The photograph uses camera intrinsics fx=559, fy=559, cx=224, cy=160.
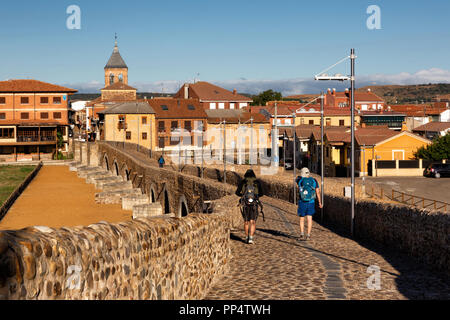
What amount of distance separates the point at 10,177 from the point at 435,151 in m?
51.9

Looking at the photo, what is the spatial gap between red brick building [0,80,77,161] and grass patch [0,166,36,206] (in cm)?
577

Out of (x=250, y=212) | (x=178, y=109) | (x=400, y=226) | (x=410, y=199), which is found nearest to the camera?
(x=400, y=226)

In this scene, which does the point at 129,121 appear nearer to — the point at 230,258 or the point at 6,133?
the point at 6,133

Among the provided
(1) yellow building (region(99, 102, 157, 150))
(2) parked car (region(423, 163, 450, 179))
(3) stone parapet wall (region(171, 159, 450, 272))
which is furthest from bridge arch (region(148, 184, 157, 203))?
(1) yellow building (region(99, 102, 157, 150))

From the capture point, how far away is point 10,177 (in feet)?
238

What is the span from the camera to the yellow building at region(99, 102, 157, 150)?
92.2 metres

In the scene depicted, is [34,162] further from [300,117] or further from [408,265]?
[408,265]

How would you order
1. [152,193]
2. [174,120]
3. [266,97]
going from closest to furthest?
1. [152,193]
2. [174,120]
3. [266,97]

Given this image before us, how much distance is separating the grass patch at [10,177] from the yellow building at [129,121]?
51.7ft

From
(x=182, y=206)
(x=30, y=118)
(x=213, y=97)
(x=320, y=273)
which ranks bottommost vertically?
(x=182, y=206)

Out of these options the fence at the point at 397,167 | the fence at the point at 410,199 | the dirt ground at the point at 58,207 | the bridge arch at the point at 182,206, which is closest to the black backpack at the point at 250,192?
the fence at the point at 410,199

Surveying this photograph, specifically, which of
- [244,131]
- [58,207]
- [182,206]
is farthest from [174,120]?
[182,206]

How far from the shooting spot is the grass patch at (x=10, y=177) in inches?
2389
